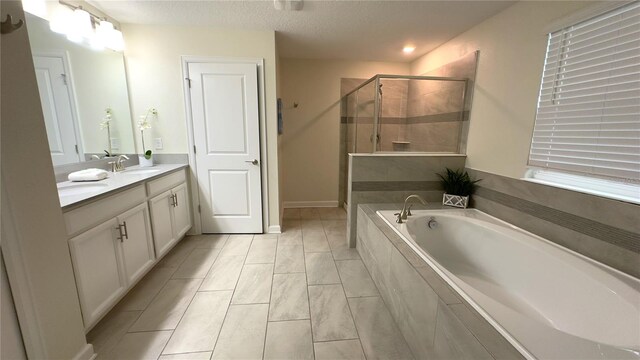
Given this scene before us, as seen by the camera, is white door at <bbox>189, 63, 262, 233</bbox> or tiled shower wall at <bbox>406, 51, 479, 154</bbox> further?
white door at <bbox>189, 63, 262, 233</bbox>

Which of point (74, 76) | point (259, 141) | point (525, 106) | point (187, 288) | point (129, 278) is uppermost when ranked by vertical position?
point (74, 76)

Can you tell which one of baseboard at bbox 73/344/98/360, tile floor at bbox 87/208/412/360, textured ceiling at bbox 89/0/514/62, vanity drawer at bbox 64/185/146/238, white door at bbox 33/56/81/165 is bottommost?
tile floor at bbox 87/208/412/360

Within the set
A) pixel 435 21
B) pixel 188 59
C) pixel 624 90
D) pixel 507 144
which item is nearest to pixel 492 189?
pixel 507 144

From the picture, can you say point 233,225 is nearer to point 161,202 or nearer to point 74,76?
point 161,202

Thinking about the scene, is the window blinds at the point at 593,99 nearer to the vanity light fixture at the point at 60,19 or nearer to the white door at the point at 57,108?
the white door at the point at 57,108

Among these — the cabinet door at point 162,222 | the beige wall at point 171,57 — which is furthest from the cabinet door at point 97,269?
the beige wall at point 171,57

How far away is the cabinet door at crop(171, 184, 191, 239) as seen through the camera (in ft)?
8.29

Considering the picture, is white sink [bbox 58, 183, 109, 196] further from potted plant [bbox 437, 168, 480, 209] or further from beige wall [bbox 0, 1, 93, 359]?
potted plant [bbox 437, 168, 480, 209]

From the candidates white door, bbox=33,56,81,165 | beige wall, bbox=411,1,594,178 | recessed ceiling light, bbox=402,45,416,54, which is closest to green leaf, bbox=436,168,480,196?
beige wall, bbox=411,1,594,178

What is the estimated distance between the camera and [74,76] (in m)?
1.98

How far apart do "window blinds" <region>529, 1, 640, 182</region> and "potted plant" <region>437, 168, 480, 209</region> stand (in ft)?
2.17

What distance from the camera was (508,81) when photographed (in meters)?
1.97

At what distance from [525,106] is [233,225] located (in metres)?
3.01

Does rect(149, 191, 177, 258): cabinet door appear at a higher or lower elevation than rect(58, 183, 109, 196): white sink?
lower
